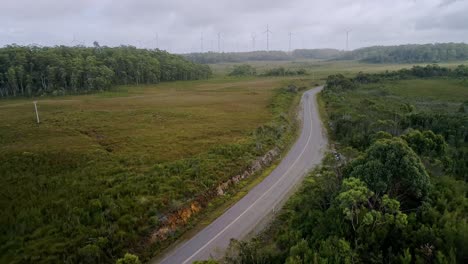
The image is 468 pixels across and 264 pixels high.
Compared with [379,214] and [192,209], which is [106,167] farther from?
[379,214]

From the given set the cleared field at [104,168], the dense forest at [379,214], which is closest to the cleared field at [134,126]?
the cleared field at [104,168]

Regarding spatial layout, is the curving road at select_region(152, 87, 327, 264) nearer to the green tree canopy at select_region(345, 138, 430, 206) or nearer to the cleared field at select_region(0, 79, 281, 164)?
the green tree canopy at select_region(345, 138, 430, 206)

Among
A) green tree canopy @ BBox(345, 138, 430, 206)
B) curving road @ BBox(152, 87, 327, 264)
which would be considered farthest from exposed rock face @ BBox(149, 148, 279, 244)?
green tree canopy @ BBox(345, 138, 430, 206)

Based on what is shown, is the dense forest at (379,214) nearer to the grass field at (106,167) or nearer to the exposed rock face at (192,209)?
the exposed rock face at (192,209)

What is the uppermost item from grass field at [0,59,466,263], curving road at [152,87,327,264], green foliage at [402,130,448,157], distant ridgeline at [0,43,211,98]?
distant ridgeline at [0,43,211,98]

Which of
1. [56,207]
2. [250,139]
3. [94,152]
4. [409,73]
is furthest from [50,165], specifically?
[409,73]

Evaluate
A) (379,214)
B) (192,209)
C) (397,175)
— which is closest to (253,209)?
(192,209)
